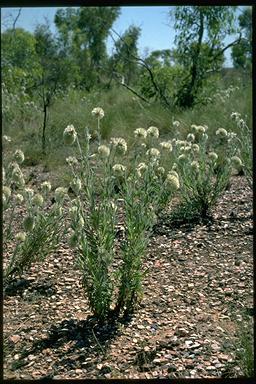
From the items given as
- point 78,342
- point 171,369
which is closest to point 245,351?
point 171,369

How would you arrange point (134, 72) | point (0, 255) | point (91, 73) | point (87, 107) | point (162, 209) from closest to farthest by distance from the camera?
point (0, 255) < point (162, 209) < point (87, 107) < point (91, 73) < point (134, 72)

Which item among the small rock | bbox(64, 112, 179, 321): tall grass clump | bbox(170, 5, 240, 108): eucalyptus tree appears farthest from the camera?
bbox(170, 5, 240, 108): eucalyptus tree

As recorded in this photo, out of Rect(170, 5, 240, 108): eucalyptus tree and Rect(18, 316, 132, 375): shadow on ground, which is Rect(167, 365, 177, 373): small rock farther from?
Rect(170, 5, 240, 108): eucalyptus tree

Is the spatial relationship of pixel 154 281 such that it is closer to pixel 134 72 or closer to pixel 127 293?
pixel 127 293

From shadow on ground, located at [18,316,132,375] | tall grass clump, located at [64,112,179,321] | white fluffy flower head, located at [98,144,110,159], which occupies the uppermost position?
white fluffy flower head, located at [98,144,110,159]

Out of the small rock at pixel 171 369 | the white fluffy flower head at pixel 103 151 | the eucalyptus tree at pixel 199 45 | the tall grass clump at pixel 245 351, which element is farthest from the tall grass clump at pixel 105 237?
the eucalyptus tree at pixel 199 45

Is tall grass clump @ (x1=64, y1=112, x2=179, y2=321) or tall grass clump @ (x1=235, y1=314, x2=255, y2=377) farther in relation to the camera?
tall grass clump @ (x1=64, y1=112, x2=179, y2=321)

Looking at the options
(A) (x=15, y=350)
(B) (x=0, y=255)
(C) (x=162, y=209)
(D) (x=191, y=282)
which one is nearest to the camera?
(B) (x=0, y=255)

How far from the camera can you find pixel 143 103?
10102mm

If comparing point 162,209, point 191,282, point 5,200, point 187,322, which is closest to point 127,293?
point 187,322

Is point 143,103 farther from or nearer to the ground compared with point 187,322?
farther from the ground

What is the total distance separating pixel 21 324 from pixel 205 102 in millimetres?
7741

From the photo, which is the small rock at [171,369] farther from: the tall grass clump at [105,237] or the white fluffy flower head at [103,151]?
the white fluffy flower head at [103,151]

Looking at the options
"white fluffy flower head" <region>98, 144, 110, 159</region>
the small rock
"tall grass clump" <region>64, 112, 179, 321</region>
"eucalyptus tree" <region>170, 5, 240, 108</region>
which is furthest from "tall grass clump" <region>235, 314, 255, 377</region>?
"eucalyptus tree" <region>170, 5, 240, 108</region>
